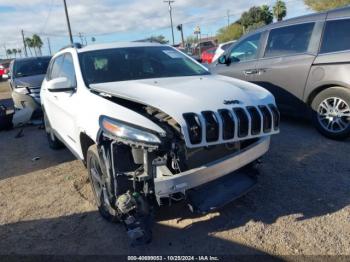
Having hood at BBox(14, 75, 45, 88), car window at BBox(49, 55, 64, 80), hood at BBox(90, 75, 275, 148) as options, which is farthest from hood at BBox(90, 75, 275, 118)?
hood at BBox(14, 75, 45, 88)

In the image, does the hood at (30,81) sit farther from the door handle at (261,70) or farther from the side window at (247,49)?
the door handle at (261,70)

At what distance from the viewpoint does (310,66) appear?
5895 mm

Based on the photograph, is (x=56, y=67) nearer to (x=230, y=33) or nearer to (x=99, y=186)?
(x=99, y=186)

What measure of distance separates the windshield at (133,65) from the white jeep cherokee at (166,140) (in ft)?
0.59

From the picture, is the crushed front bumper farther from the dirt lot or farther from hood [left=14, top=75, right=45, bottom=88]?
hood [left=14, top=75, right=45, bottom=88]

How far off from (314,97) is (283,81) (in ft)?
2.15

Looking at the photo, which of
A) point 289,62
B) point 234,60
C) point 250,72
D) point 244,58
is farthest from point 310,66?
point 234,60

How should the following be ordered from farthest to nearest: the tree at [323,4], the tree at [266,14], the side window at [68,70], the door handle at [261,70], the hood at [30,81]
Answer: the tree at [266,14] < the tree at [323,4] < the hood at [30,81] < the door handle at [261,70] < the side window at [68,70]

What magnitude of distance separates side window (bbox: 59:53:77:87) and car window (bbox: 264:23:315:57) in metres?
3.68

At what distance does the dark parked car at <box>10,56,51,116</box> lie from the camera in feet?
32.5

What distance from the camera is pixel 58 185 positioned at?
197 inches

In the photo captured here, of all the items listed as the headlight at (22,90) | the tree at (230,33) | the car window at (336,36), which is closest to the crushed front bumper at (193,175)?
the car window at (336,36)

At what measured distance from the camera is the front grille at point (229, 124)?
307cm

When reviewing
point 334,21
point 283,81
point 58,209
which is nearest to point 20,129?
point 58,209
